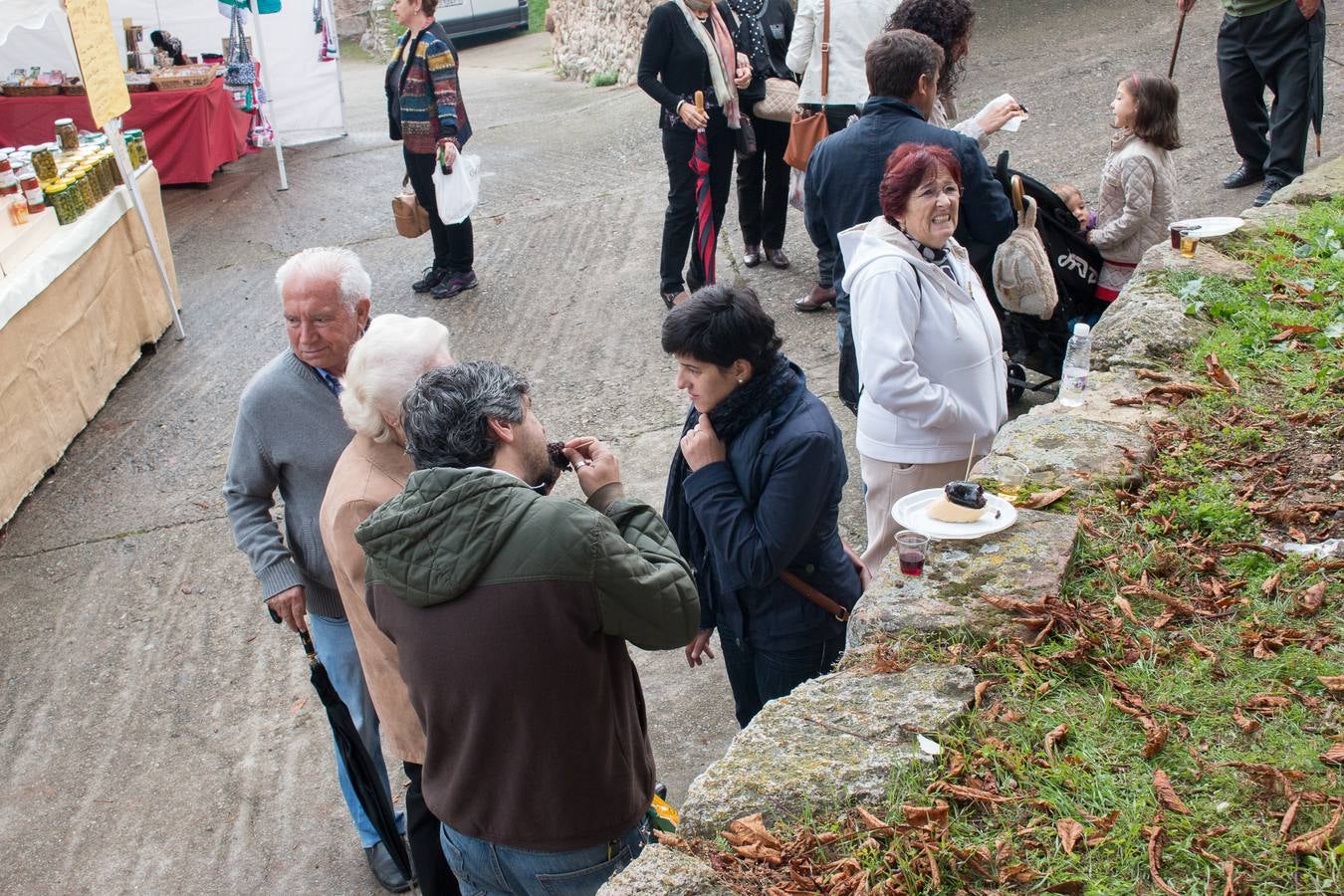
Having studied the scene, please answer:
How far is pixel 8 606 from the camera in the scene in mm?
5570

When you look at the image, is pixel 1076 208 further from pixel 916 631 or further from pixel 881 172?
pixel 916 631

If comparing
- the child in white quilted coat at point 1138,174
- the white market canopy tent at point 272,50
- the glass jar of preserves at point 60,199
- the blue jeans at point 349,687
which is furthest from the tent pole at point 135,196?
the child in white quilted coat at point 1138,174

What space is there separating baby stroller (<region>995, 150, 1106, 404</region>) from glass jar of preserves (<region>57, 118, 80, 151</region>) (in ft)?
20.6

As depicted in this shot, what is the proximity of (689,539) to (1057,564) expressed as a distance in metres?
1.03

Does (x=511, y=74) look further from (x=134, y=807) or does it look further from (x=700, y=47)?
(x=134, y=807)

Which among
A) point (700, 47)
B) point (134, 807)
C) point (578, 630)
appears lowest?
point (134, 807)

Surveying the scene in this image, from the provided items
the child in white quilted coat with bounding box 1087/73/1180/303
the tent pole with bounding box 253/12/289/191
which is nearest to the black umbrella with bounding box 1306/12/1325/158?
the child in white quilted coat with bounding box 1087/73/1180/303

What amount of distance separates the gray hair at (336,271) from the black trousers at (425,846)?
4.63 feet

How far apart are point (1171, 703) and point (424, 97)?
6309 millimetres

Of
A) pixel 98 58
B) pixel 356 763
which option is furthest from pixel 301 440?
pixel 98 58

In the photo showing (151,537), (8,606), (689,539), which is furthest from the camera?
(151,537)

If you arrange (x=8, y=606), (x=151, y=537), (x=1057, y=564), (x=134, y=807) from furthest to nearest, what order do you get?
(x=151, y=537) < (x=8, y=606) < (x=134, y=807) < (x=1057, y=564)

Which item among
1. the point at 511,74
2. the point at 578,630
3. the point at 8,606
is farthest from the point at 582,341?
the point at 511,74

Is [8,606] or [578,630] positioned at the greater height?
[578,630]
